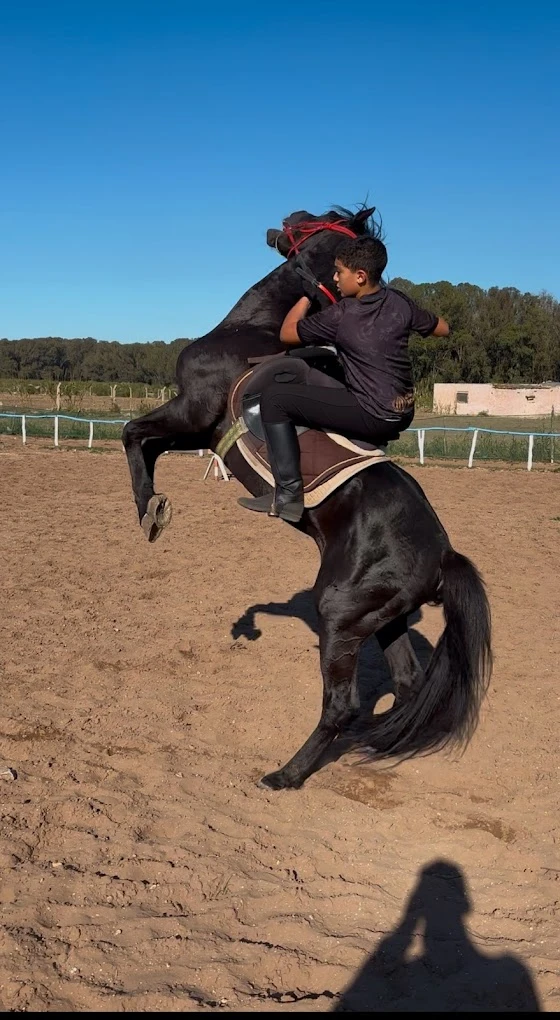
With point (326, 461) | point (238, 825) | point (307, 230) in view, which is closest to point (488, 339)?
point (307, 230)

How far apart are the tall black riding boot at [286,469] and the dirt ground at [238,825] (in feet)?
4.97

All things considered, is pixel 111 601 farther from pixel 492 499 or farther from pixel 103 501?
pixel 492 499

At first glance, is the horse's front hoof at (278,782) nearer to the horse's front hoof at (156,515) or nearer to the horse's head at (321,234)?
the horse's front hoof at (156,515)

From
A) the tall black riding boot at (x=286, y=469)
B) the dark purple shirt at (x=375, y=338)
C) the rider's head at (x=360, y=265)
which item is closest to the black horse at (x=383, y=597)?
the tall black riding boot at (x=286, y=469)

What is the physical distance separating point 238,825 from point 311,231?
10.7 feet

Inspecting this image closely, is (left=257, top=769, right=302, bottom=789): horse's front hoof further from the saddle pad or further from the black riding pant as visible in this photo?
the black riding pant

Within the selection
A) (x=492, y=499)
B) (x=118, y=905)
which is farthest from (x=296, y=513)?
(x=492, y=499)

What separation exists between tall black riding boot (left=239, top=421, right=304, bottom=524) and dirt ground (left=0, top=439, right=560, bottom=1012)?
151 centimetres

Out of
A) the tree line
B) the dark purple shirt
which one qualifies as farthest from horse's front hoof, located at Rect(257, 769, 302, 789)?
the tree line

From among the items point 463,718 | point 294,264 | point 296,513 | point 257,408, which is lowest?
point 463,718

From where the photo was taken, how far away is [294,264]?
495 centimetres

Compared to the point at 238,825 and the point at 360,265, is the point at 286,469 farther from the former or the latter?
the point at 238,825

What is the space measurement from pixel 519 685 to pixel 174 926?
3846mm

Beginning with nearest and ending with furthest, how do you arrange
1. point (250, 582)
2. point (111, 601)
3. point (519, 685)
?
point (519, 685), point (111, 601), point (250, 582)
